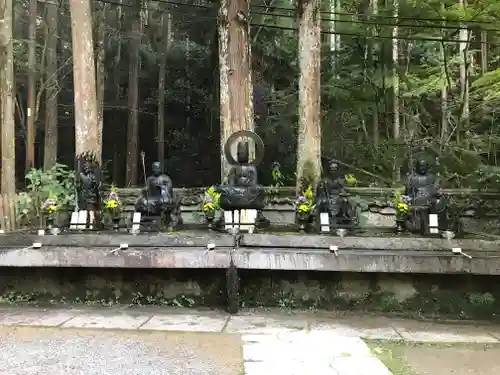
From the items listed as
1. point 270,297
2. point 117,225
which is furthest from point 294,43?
point 270,297

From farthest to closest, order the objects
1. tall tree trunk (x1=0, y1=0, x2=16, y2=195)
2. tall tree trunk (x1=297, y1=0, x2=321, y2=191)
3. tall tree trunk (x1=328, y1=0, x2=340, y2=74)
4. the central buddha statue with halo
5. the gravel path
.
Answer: tall tree trunk (x1=328, y1=0, x2=340, y2=74) → tall tree trunk (x1=297, y1=0, x2=321, y2=191) → tall tree trunk (x1=0, y1=0, x2=16, y2=195) → the central buddha statue with halo → the gravel path

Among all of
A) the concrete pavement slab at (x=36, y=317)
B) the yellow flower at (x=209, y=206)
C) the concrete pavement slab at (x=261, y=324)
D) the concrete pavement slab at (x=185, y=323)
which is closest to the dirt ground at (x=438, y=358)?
the concrete pavement slab at (x=261, y=324)

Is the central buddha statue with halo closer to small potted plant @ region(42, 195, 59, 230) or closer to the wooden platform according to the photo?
the wooden platform

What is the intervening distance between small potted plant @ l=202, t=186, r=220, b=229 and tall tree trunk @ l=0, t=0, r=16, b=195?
4103mm

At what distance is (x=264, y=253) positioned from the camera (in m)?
6.91

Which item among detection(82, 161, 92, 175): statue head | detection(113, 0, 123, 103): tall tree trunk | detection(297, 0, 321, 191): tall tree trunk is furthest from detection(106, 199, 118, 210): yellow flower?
detection(113, 0, 123, 103): tall tree trunk

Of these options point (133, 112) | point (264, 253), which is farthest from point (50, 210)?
point (133, 112)

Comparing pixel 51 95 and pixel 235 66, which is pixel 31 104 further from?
pixel 235 66

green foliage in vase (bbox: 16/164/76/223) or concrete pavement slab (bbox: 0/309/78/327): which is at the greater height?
green foliage in vase (bbox: 16/164/76/223)

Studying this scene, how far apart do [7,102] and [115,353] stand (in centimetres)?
714

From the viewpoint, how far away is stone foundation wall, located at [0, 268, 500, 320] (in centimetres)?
703

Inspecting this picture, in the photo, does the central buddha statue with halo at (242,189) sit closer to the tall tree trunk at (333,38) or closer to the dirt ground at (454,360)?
the dirt ground at (454,360)

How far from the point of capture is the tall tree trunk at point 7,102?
33.3ft

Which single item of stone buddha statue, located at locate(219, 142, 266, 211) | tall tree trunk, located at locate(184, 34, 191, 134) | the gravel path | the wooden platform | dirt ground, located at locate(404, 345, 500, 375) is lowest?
dirt ground, located at locate(404, 345, 500, 375)
